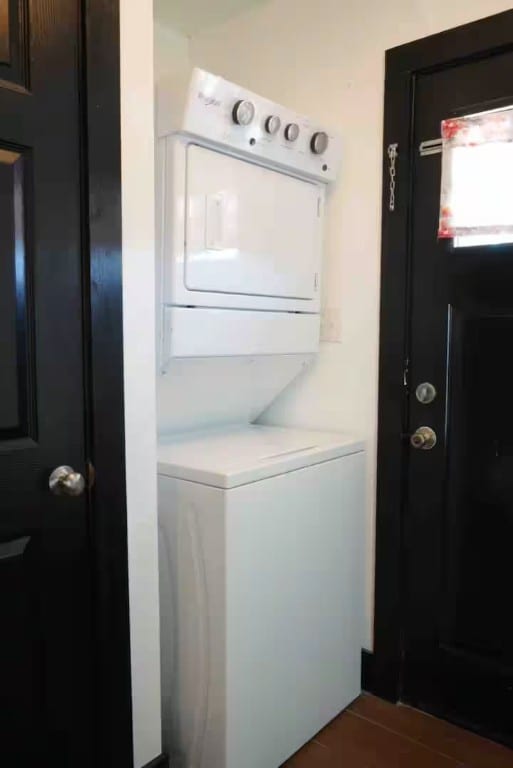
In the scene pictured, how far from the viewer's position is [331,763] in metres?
1.78

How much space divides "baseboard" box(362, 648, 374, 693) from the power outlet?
1119 millimetres

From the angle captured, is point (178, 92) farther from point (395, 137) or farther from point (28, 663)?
point (28, 663)

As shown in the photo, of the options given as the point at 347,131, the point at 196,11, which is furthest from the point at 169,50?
the point at 347,131

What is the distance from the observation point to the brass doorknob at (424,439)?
1979 millimetres

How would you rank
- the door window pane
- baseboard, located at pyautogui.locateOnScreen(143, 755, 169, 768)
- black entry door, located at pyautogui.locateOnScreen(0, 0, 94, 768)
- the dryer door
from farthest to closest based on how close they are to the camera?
the door window pane → the dryer door → baseboard, located at pyautogui.locateOnScreen(143, 755, 169, 768) → black entry door, located at pyautogui.locateOnScreen(0, 0, 94, 768)

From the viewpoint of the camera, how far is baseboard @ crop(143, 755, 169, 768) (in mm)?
1562

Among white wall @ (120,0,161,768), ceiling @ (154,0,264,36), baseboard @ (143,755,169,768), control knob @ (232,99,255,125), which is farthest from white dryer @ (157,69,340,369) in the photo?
baseboard @ (143,755,169,768)

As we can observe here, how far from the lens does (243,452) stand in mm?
1781

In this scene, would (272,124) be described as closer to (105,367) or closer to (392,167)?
(392,167)

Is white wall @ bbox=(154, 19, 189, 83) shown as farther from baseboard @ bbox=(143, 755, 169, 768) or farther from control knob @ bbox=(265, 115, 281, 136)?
baseboard @ bbox=(143, 755, 169, 768)

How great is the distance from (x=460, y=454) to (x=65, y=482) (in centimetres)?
125

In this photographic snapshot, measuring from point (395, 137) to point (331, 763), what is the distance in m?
1.96

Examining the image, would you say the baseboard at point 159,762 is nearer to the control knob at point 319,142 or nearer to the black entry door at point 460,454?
the black entry door at point 460,454

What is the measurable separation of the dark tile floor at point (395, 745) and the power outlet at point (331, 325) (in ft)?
4.21
